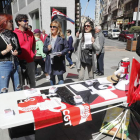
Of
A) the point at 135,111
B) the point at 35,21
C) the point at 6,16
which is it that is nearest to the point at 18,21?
the point at 6,16

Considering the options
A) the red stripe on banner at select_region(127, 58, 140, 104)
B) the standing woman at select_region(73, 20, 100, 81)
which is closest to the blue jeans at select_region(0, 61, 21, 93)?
the standing woman at select_region(73, 20, 100, 81)

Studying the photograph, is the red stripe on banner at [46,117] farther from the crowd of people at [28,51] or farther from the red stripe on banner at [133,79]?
the crowd of people at [28,51]

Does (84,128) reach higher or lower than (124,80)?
lower

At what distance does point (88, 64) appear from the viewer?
357 cm

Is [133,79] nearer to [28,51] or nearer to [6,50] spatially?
[6,50]

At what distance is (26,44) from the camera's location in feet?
9.65

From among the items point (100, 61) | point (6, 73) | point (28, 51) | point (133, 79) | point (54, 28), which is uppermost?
point (54, 28)

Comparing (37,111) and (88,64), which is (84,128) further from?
(88,64)

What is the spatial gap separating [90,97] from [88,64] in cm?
153

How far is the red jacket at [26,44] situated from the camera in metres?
2.88

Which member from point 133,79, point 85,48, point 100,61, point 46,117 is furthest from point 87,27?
point 100,61

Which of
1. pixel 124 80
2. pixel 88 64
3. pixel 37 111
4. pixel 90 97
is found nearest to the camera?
pixel 37 111

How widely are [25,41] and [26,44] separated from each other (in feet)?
0.19

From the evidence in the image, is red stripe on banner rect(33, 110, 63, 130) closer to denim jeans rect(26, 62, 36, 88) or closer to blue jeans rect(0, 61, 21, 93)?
blue jeans rect(0, 61, 21, 93)
